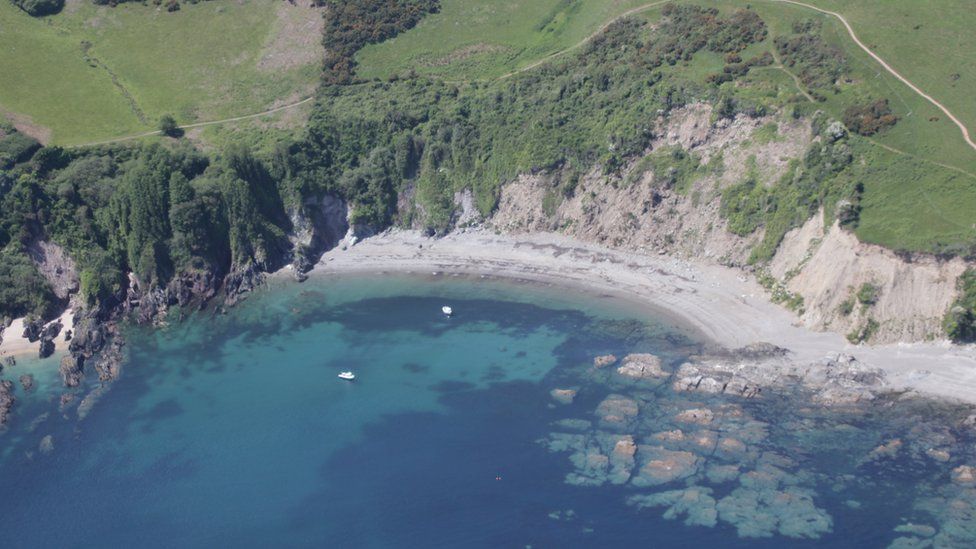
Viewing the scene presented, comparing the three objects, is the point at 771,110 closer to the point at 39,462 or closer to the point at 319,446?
the point at 319,446

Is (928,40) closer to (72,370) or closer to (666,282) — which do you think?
(666,282)

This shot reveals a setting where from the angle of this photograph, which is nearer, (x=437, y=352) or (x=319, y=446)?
(x=319, y=446)

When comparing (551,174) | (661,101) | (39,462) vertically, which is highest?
(661,101)

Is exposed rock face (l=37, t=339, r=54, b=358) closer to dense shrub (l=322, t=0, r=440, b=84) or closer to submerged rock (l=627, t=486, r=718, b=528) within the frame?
dense shrub (l=322, t=0, r=440, b=84)

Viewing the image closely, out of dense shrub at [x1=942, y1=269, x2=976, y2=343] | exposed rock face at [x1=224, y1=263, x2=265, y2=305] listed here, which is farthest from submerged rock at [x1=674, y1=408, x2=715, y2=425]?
exposed rock face at [x1=224, y1=263, x2=265, y2=305]

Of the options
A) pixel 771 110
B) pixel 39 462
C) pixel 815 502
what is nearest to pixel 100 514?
pixel 39 462

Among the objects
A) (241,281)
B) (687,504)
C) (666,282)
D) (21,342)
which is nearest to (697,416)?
(687,504)

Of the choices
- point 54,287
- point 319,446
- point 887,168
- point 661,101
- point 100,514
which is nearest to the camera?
point 100,514
